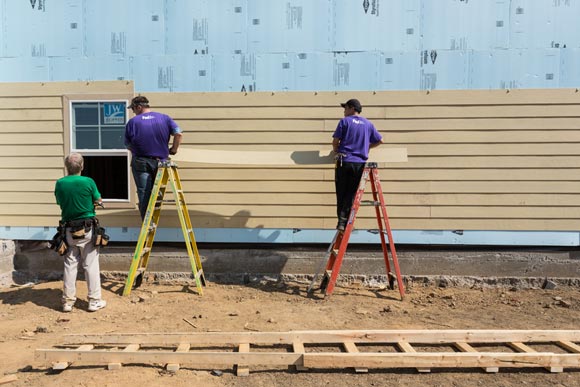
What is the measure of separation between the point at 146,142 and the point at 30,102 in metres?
2.27

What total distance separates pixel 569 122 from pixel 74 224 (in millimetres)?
6493

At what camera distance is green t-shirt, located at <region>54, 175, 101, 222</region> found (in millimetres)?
4629

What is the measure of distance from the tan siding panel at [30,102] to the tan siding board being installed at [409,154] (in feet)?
0.06

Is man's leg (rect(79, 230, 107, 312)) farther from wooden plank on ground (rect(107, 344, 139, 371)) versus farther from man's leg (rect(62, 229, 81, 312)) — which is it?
wooden plank on ground (rect(107, 344, 139, 371))

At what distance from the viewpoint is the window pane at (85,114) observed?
6078mm

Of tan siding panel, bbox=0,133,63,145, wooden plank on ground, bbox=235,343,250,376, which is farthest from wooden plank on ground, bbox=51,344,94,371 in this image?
tan siding panel, bbox=0,133,63,145

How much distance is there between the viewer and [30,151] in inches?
241

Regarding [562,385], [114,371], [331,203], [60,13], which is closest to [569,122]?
[331,203]

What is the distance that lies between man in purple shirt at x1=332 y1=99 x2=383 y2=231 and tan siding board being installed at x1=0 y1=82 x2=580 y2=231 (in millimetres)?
577

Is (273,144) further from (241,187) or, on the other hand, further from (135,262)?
(135,262)

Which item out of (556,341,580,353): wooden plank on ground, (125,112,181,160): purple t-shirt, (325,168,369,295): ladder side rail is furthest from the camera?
(125,112,181,160): purple t-shirt

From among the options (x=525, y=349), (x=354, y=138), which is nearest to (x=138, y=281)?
(x=354, y=138)

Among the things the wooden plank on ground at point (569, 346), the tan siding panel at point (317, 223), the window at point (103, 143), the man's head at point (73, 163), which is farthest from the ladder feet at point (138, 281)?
the wooden plank on ground at point (569, 346)

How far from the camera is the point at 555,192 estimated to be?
19.0 feet
